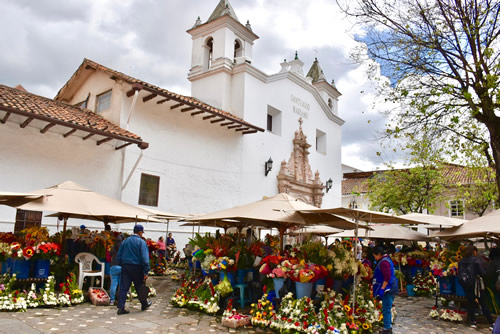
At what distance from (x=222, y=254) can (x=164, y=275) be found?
22.8 ft

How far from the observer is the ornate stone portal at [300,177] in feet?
67.9

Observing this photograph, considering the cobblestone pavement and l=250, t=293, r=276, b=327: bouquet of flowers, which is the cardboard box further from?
l=250, t=293, r=276, b=327: bouquet of flowers

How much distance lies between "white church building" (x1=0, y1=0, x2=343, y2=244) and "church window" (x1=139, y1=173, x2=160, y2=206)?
0.04 metres

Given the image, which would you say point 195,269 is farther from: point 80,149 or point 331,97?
point 331,97

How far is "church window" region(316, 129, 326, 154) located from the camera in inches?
972

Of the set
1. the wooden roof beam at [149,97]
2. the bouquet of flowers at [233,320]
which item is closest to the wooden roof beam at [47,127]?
the wooden roof beam at [149,97]

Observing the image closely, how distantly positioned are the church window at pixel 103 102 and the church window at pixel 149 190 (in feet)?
11.0

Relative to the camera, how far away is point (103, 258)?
30.3 ft

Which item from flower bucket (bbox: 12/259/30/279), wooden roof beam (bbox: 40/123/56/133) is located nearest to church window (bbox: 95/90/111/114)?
wooden roof beam (bbox: 40/123/56/133)

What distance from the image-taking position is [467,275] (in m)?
7.61

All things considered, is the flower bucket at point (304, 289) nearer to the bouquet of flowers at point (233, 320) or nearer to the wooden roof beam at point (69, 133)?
the bouquet of flowers at point (233, 320)

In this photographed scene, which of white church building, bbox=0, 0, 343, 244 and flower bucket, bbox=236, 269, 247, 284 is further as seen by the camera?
white church building, bbox=0, 0, 343, 244

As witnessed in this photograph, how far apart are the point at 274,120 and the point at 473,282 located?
1496cm

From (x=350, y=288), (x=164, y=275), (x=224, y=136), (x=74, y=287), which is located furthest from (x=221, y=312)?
(x=224, y=136)
